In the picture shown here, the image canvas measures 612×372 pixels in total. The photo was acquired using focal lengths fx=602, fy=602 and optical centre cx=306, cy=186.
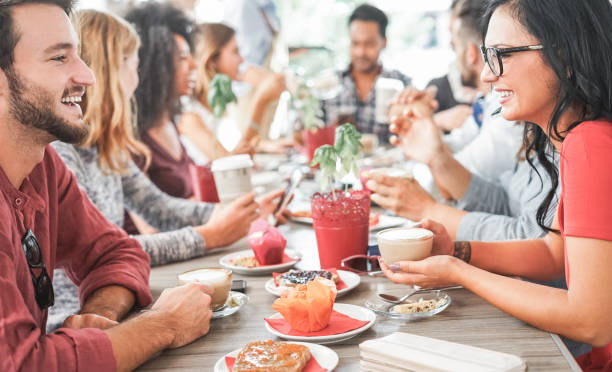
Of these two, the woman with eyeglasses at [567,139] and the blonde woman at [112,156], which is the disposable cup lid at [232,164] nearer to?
the blonde woman at [112,156]

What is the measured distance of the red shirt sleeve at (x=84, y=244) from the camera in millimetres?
1478

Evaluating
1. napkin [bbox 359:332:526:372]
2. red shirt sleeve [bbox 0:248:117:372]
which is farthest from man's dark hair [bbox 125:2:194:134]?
napkin [bbox 359:332:526:372]

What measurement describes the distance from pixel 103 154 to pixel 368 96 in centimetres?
319

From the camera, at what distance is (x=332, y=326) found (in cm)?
111

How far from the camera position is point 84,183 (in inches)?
74.4

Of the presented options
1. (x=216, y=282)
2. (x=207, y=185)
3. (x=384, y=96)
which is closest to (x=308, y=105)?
(x=384, y=96)

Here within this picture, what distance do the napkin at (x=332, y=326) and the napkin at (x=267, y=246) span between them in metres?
0.42

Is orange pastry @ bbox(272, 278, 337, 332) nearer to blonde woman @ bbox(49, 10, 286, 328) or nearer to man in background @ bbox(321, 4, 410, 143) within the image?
blonde woman @ bbox(49, 10, 286, 328)

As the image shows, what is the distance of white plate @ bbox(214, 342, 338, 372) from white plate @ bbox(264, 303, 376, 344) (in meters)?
0.03

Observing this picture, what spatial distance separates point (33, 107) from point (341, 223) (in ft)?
2.40

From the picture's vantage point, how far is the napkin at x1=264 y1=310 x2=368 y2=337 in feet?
3.54

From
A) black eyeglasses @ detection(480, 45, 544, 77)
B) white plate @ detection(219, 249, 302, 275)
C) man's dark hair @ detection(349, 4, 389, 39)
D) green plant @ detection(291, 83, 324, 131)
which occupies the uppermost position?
man's dark hair @ detection(349, 4, 389, 39)

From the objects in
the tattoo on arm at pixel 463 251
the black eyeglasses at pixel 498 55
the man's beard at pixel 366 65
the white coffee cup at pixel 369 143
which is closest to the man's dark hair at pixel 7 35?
the black eyeglasses at pixel 498 55

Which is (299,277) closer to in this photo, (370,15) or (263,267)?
(263,267)
